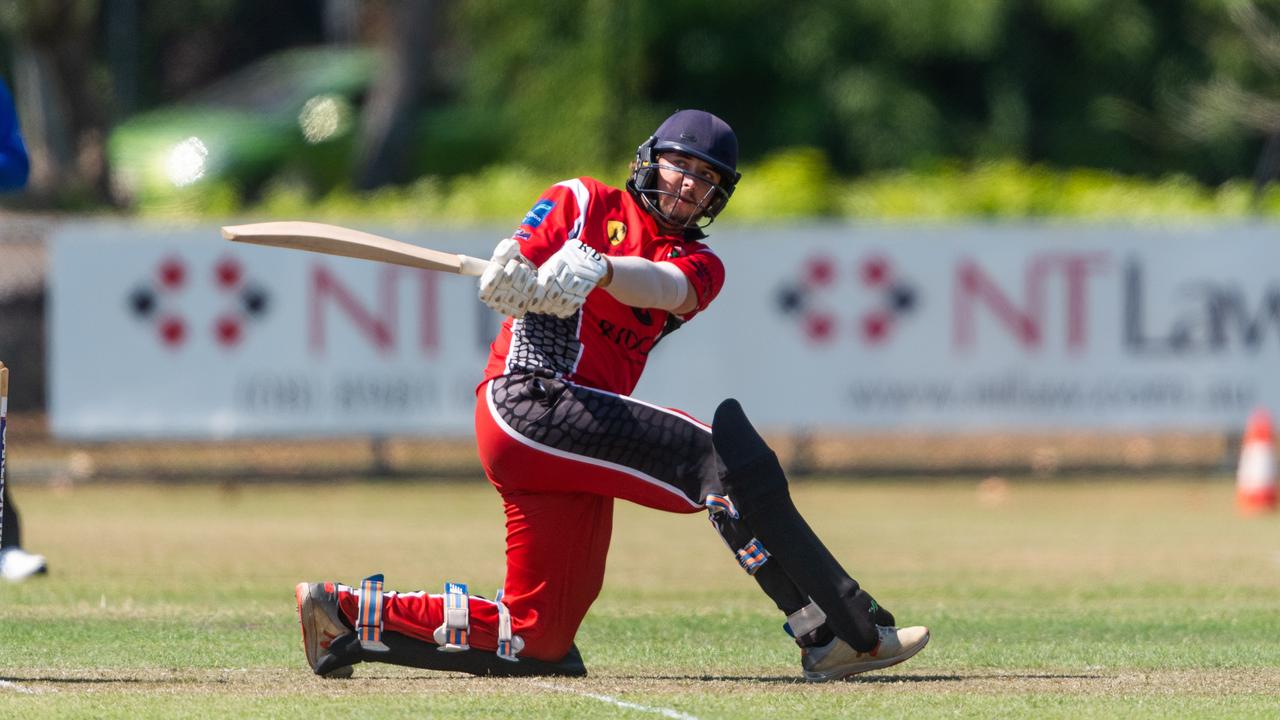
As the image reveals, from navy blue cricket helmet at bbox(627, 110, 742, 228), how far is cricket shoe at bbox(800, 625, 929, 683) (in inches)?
55.2

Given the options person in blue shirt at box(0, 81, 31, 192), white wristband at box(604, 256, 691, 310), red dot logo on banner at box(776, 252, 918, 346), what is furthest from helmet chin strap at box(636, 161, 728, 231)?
red dot logo on banner at box(776, 252, 918, 346)

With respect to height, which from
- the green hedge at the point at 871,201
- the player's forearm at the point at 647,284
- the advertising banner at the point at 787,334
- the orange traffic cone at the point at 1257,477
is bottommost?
the orange traffic cone at the point at 1257,477

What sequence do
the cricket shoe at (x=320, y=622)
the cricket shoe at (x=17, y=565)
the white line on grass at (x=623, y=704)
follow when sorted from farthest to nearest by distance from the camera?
1. the cricket shoe at (x=17, y=565)
2. the cricket shoe at (x=320, y=622)
3. the white line on grass at (x=623, y=704)

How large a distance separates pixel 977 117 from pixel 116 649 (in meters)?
20.6

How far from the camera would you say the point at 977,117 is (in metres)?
26.6

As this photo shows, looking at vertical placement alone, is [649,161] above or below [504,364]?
above

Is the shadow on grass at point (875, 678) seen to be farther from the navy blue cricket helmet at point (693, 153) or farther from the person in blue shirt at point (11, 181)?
the person in blue shirt at point (11, 181)

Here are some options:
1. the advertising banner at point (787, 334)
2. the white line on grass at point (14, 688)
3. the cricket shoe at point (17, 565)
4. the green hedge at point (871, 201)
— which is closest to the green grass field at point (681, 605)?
the white line on grass at point (14, 688)

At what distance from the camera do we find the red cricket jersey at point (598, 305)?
6.34 m

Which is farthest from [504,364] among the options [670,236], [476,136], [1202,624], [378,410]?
[476,136]

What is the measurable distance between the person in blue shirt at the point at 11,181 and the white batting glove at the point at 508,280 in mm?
1915

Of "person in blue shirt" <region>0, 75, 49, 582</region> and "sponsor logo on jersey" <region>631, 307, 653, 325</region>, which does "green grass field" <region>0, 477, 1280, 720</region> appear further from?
"sponsor logo on jersey" <region>631, 307, 653, 325</region>

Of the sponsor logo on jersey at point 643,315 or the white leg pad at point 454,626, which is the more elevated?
the sponsor logo on jersey at point 643,315

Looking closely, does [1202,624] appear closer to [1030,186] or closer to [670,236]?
[670,236]
